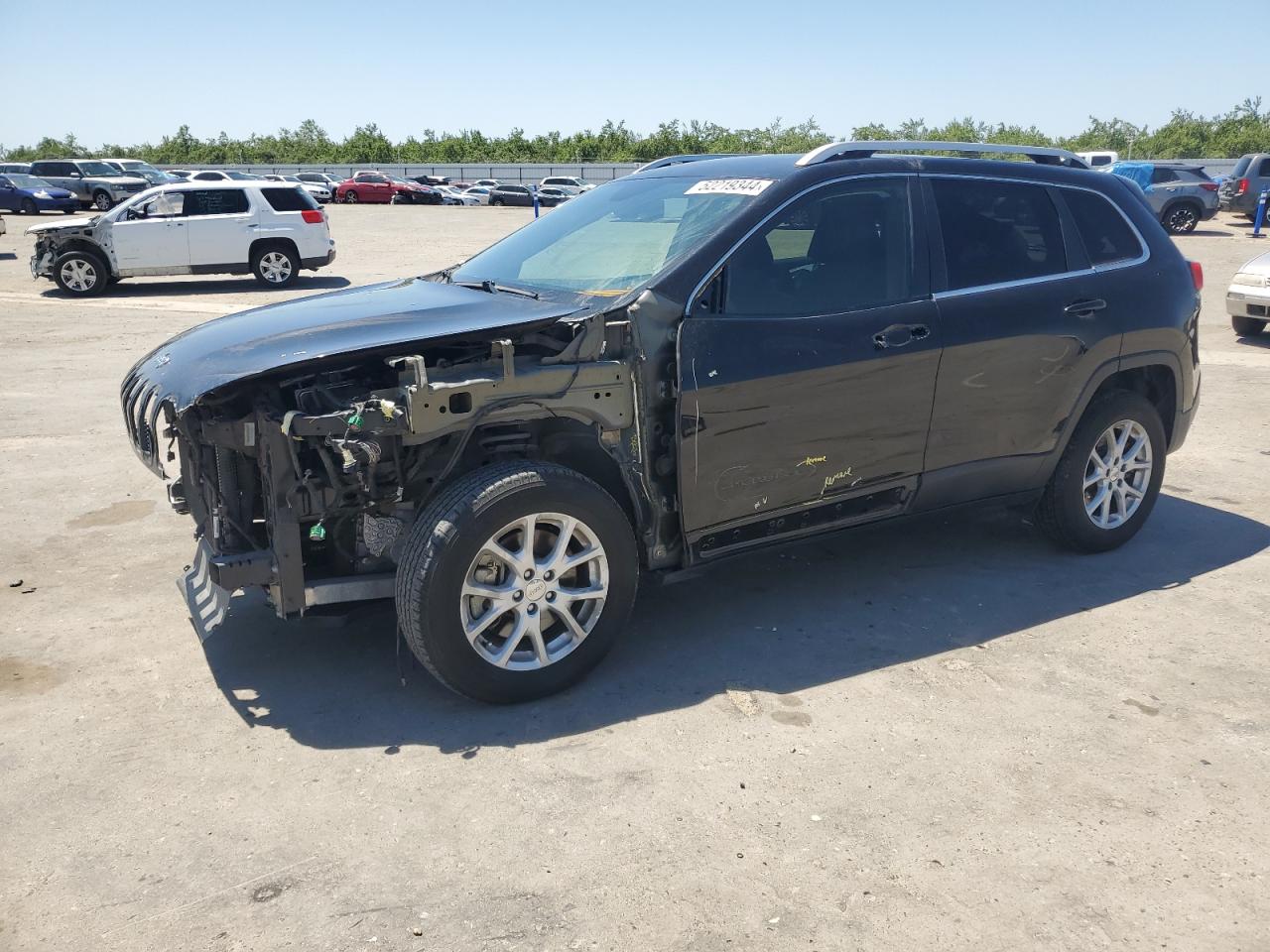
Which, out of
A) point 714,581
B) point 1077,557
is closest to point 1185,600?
point 1077,557

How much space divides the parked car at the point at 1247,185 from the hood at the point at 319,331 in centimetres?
3034

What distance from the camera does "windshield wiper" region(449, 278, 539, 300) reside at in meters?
4.32

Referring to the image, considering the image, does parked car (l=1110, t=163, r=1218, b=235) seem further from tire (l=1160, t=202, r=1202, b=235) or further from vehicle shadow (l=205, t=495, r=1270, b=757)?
vehicle shadow (l=205, t=495, r=1270, b=757)

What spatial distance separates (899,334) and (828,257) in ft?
1.43

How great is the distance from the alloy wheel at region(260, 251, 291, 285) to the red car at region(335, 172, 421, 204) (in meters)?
33.1

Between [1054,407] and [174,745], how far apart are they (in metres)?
3.98

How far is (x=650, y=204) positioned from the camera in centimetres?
462

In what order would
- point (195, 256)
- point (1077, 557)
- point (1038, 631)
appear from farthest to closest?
point (195, 256), point (1077, 557), point (1038, 631)

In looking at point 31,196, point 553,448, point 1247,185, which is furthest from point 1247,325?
point 31,196

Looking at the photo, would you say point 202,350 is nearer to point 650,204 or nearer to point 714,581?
point 650,204

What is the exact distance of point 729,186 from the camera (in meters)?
4.34

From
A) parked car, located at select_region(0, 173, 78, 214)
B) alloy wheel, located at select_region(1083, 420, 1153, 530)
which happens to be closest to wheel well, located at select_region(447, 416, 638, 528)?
alloy wheel, located at select_region(1083, 420, 1153, 530)

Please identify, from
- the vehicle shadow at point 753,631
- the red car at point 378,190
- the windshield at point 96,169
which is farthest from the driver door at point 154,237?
the red car at point 378,190

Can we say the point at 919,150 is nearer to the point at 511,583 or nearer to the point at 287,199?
the point at 511,583
